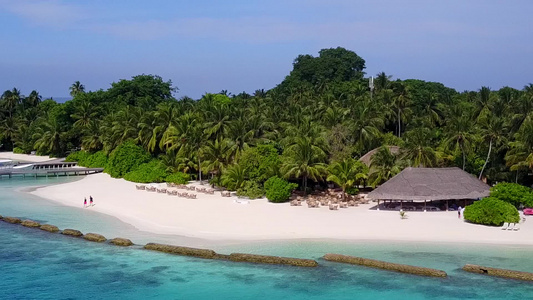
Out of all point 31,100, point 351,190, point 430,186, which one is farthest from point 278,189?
point 31,100

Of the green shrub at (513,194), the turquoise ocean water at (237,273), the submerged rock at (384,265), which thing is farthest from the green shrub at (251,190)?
the green shrub at (513,194)

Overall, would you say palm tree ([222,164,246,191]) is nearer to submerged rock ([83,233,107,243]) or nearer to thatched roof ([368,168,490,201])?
thatched roof ([368,168,490,201])

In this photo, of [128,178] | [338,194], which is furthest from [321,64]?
[338,194]

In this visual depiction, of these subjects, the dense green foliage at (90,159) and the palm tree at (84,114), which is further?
the palm tree at (84,114)

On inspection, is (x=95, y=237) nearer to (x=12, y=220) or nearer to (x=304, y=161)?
(x=12, y=220)

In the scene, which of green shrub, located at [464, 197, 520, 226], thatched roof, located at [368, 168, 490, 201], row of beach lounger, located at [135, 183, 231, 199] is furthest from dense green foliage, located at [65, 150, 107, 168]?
green shrub, located at [464, 197, 520, 226]

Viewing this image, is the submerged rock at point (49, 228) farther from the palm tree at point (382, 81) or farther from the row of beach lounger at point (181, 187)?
the palm tree at point (382, 81)

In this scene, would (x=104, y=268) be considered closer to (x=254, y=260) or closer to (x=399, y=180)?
(x=254, y=260)
